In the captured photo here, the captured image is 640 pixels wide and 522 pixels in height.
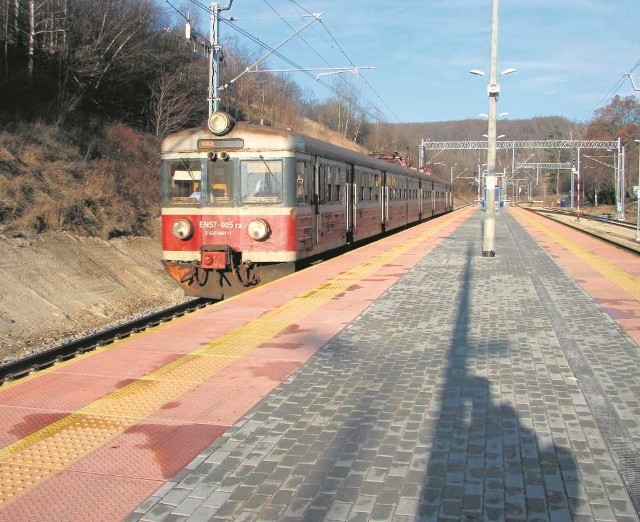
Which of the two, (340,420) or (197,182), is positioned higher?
(197,182)

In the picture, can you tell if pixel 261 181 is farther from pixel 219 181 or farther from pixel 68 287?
pixel 68 287

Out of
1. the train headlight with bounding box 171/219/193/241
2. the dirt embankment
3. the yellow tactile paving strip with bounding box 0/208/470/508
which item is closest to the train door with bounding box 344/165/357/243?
the dirt embankment

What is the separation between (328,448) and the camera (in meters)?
4.20

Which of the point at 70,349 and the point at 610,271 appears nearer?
the point at 70,349

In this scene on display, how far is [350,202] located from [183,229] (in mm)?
5432

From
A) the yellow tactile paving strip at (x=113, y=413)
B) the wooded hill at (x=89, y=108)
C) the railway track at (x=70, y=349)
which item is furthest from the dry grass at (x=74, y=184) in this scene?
the yellow tactile paving strip at (x=113, y=413)

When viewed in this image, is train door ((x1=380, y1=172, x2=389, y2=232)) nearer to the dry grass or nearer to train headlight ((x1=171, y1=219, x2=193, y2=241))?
the dry grass

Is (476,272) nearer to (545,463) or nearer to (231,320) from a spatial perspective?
(231,320)

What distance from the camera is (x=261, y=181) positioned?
11828 millimetres

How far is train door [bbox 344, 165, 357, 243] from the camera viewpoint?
16031 millimetres

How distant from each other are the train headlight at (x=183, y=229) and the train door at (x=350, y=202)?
15.9 ft

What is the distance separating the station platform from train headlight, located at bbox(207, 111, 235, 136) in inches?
166

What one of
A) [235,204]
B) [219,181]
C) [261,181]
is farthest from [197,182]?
[261,181]

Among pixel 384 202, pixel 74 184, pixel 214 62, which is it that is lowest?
pixel 384 202
